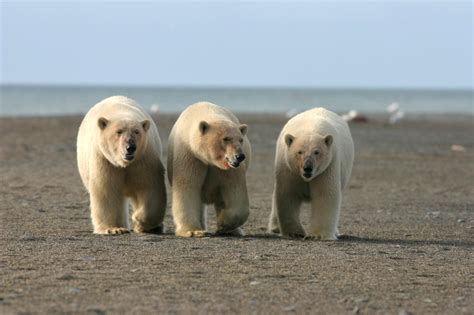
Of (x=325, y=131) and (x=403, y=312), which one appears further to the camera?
(x=325, y=131)

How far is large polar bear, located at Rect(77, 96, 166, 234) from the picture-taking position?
32.4ft

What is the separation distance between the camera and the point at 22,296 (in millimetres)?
6832

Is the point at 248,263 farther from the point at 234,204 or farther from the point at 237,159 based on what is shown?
the point at 234,204

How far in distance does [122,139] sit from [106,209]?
0.92 m

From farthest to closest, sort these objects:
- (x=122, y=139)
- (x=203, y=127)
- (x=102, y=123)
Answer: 1. (x=102, y=123)
2. (x=203, y=127)
3. (x=122, y=139)

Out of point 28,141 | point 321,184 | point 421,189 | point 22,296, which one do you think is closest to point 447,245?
A: point 321,184

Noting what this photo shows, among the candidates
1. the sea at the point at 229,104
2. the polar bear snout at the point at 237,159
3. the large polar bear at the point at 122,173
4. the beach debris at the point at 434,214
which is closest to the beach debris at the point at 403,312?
the polar bear snout at the point at 237,159

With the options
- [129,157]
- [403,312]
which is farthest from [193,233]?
[403,312]

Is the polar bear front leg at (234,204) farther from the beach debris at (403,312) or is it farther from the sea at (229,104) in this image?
the sea at (229,104)

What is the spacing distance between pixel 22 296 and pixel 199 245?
2794 millimetres

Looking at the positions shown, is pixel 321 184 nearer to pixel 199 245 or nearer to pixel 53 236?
pixel 199 245

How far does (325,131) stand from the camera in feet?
35.1

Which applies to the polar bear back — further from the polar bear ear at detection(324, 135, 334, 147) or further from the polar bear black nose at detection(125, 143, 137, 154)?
the polar bear black nose at detection(125, 143, 137, 154)

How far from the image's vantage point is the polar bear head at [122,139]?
9.67 meters
